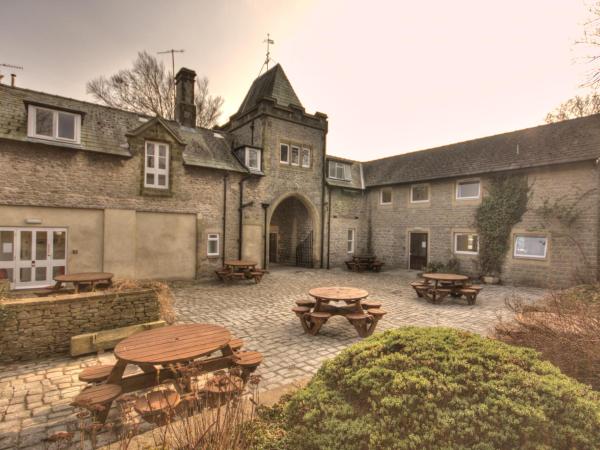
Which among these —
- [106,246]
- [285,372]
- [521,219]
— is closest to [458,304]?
[521,219]

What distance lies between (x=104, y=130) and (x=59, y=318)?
10451 millimetres

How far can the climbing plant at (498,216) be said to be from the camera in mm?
14812

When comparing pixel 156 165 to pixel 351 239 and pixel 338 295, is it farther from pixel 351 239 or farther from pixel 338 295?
pixel 351 239

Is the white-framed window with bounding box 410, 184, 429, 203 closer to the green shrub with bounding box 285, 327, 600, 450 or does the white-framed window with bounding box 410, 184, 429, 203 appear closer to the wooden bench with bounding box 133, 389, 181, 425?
the green shrub with bounding box 285, 327, 600, 450

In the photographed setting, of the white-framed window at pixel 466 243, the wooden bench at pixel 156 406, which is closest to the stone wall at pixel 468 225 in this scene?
the white-framed window at pixel 466 243

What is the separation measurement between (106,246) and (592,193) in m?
21.3

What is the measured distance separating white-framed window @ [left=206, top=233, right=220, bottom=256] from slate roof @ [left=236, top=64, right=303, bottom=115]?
8.48m

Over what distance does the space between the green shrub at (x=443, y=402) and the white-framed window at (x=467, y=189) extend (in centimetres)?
1589

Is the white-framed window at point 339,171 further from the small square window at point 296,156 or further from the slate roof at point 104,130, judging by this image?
the slate roof at point 104,130

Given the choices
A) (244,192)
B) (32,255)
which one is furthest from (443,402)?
(244,192)

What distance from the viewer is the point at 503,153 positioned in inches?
637

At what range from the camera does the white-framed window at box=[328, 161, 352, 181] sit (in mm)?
21062

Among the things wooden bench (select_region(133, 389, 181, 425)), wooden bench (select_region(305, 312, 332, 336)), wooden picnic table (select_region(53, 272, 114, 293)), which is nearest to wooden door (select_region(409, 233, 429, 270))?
wooden bench (select_region(305, 312, 332, 336))

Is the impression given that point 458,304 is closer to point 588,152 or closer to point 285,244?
point 588,152
